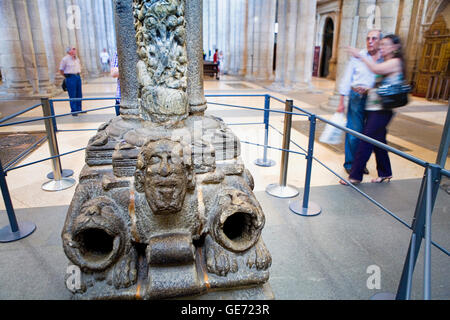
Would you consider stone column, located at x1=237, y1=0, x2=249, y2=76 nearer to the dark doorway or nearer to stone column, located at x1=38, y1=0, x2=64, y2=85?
the dark doorway

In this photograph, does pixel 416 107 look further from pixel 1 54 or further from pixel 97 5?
pixel 97 5

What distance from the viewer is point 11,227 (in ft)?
10.1

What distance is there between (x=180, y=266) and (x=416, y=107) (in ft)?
33.3

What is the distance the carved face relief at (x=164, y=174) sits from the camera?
6.80 feet

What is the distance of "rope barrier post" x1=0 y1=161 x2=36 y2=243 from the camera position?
2947mm

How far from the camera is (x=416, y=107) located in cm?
999

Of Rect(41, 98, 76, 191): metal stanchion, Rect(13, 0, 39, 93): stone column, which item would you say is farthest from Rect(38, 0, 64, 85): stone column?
Rect(41, 98, 76, 191): metal stanchion

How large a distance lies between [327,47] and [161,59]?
19.8m

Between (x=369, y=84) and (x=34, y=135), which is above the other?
(x=369, y=84)

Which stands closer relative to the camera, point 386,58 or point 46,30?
point 386,58

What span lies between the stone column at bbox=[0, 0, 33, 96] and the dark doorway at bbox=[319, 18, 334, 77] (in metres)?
16.4

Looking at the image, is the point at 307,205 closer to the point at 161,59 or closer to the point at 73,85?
the point at 161,59

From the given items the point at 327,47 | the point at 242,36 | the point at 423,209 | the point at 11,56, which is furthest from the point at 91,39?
the point at 423,209
